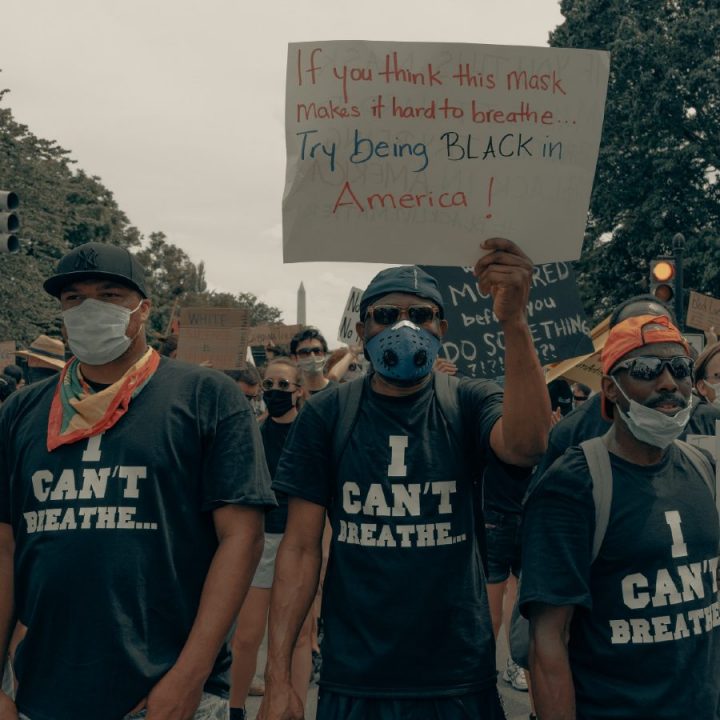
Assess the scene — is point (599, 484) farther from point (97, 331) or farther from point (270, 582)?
point (270, 582)

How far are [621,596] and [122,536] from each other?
1292 mm

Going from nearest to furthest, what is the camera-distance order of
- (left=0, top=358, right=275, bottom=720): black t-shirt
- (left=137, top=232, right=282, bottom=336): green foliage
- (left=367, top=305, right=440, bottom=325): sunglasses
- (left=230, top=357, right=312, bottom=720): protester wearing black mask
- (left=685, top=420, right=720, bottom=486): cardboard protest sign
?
(left=0, top=358, right=275, bottom=720): black t-shirt
(left=685, top=420, right=720, bottom=486): cardboard protest sign
(left=367, top=305, right=440, bottom=325): sunglasses
(left=230, top=357, right=312, bottom=720): protester wearing black mask
(left=137, top=232, right=282, bottom=336): green foliage

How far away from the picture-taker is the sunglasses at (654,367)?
2.88m

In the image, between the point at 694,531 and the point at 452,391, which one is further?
the point at 452,391

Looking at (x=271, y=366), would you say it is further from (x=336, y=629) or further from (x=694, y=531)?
(x=694, y=531)

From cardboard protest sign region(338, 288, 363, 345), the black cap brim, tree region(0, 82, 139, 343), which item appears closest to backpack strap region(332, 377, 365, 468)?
the black cap brim

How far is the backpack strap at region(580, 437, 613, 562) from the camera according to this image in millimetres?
2668

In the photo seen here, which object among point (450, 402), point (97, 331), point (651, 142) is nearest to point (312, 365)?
point (450, 402)

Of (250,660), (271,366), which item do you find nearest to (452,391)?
(250,660)

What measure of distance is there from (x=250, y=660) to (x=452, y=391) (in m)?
2.84

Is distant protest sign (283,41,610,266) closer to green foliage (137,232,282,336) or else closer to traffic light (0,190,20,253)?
traffic light (0,190,20,253)

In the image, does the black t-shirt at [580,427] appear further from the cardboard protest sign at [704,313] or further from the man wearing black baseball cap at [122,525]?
the cardboard protest sign at [704,313]

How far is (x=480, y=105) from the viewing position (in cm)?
315

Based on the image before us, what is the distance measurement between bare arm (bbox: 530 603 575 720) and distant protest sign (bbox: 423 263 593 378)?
9.81ft
